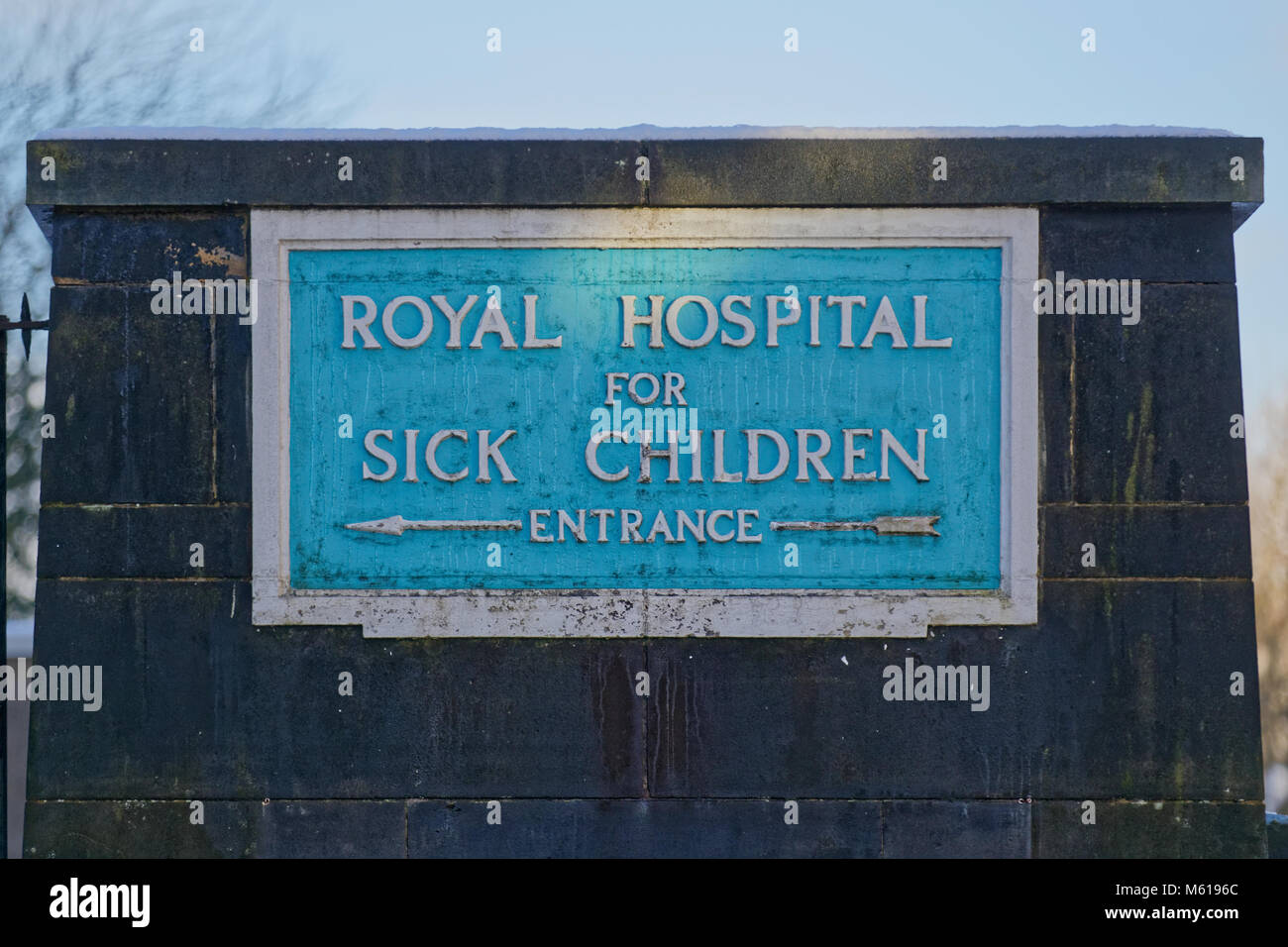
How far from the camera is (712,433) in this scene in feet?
21.5

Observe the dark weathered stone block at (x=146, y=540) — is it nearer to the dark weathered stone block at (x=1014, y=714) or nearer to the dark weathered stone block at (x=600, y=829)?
the dark weathered stone block at (x=600, y=829)

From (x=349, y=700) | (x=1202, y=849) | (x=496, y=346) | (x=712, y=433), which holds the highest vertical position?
(x=496, y=346)

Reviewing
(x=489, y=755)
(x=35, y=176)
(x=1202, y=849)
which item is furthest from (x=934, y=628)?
(x=35, y=176)

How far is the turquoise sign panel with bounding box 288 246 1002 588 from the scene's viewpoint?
651cm

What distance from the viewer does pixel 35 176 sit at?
644 centimetres

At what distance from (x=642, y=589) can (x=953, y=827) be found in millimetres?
1985

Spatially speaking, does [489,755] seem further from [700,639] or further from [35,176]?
[35,176]

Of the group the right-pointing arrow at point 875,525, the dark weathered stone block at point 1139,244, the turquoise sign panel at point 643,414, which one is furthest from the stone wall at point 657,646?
the right-pointing arrow at point 875,525

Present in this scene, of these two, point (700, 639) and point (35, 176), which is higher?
point (35, 176)

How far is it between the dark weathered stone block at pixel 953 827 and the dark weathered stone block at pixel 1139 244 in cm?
276

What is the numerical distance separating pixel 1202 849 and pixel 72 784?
575 cm

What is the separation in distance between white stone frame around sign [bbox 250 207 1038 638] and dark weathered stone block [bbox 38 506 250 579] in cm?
15

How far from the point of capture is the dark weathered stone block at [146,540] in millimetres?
6449

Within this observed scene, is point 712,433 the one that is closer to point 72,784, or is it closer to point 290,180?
point 290,180
